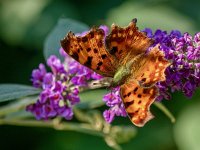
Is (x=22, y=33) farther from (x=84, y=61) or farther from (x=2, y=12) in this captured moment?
(x=84, y=61)

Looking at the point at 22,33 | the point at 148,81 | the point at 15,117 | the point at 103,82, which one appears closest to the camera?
the point at 148,81

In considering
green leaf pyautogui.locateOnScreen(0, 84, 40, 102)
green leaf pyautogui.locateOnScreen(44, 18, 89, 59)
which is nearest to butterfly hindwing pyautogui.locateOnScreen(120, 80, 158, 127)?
green leaf pyautogui.locateOnScreen(0, 84, 40, 102)

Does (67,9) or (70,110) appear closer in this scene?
(70,110)

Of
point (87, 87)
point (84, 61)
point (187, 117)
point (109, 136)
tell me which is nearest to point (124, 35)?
point (84, 61)

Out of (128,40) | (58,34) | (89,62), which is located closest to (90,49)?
(89,62)

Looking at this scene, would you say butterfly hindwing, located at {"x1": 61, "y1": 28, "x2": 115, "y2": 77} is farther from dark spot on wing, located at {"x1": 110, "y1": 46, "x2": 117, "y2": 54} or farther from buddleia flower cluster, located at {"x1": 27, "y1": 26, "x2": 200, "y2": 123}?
buddleia flower cluster, located at {"x1": 27, "y1": 26, "x2": 200, "y2": 123}

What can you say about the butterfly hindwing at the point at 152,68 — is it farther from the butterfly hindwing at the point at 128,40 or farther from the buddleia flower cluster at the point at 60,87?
the buddleia flower cluster at the point at 60,87
